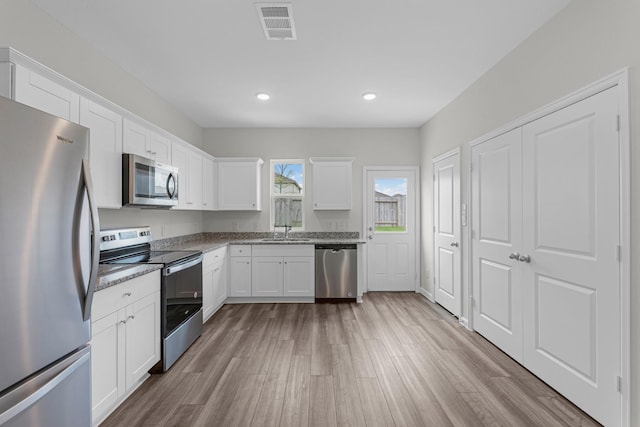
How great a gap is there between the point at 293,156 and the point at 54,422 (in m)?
4.24

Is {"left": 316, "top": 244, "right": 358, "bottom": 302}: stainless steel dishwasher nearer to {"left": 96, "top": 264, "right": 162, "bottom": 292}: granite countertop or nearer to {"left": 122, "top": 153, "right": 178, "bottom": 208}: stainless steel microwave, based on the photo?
{"left": 122, "top": 153, "right": 178, "bottom": 208}: stainless steel microwave

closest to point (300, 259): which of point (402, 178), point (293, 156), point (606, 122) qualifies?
point (293, 156)

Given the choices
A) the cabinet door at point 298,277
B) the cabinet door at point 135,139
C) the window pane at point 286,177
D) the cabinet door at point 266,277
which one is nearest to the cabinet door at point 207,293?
the cabinet door at point 266,277

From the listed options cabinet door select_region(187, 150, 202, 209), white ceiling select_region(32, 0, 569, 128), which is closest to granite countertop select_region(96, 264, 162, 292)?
cabinet door select_region(187, 150, 202, 209)

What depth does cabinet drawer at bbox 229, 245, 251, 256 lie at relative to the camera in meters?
4.39

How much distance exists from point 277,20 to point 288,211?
3.18m

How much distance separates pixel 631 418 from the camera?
1.68m

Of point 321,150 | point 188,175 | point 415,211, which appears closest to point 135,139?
point 188,175

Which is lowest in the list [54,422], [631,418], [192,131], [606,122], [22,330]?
[631,418]

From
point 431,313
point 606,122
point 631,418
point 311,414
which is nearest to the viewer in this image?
point 631,418

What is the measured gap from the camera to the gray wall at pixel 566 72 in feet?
5.46

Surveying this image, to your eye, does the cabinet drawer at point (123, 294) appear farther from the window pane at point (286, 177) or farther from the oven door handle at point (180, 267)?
the window pane at point (286, 177)

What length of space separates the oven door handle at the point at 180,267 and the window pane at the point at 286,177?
7.22ft

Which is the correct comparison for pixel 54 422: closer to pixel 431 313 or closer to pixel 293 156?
pixel 431 313
